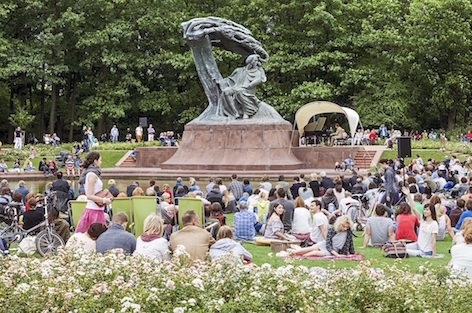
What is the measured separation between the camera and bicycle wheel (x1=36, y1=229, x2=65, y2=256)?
37.4ft

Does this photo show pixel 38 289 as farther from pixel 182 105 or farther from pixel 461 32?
pixel 182 105

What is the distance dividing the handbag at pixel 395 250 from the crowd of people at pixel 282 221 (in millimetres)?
216

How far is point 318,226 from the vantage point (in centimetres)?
1248

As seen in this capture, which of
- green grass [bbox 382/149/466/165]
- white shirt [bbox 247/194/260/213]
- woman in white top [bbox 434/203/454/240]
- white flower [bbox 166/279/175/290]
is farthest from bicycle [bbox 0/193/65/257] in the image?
green grass [bbox 382/149/466/165]

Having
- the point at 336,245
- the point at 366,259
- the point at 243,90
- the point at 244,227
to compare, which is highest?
the point at 243,90

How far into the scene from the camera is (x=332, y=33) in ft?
157

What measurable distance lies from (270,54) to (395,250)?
37.0 meters

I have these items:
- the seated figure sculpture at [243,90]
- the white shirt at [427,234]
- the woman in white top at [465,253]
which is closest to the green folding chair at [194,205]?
the white shirt at [427,234]

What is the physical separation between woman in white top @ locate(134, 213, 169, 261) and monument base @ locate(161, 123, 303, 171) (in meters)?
19.0

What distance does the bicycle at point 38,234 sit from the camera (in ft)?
37.4

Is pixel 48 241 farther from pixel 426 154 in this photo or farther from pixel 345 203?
pixel 426 154

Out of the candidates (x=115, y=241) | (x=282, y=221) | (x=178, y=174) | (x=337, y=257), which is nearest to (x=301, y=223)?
(x=282, y=221)

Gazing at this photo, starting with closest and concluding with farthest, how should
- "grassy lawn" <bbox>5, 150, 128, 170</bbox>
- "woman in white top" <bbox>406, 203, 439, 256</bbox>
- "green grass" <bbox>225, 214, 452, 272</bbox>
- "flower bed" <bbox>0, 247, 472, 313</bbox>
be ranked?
"flower bed" <bbox>0, 247, 472, 313</bbox> < "green grass" <bbox>225, 214, 452, 272</bbox> < "woman in white top" <bbox>406, 203, 439, 256</bbox> < "grassy lawn" <bbox>5, 150, 128, 170</bbox>

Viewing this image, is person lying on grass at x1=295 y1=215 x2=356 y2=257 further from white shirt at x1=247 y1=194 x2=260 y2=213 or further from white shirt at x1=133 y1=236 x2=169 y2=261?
white shirt at x1=247 y1=194 x2=260 y2=213
